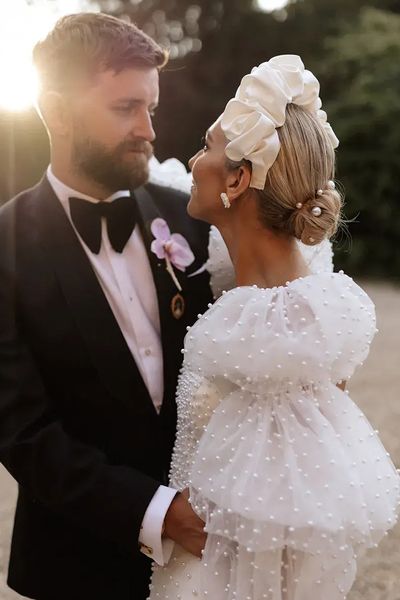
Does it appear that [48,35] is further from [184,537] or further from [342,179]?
[342,179]

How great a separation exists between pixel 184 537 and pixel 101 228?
0.97 meters

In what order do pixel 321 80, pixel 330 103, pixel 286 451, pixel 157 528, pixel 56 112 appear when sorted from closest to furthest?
pixel 286 451
pixel 157 528
pixel 56 112
pixel 330 103
pixel 321 80

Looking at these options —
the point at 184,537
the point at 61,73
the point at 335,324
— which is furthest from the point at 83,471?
the point at 61,73

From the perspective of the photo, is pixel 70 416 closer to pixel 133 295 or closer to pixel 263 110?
pixel 133 295

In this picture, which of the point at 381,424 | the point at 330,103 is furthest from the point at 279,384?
the point at 330,103

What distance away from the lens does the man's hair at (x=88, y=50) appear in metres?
2.30

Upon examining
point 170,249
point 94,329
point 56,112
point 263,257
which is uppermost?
point 56,112

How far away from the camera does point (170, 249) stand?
2336 mm

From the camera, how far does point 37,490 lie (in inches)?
76.9

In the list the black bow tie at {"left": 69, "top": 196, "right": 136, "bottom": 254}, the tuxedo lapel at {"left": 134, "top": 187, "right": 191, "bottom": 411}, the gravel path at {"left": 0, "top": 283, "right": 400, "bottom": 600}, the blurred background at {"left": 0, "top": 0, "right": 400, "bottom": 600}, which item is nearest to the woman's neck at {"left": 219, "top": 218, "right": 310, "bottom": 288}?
the tuxedo lapel at {"left": 134, "top": 187, "right": 191, "bottom": 411}

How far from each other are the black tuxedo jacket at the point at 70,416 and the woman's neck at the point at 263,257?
461 millimetres

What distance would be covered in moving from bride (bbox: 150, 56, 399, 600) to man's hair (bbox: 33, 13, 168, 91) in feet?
1.98

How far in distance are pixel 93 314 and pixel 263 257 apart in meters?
0.56

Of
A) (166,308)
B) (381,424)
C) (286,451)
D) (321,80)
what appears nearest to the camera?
(286,451)
